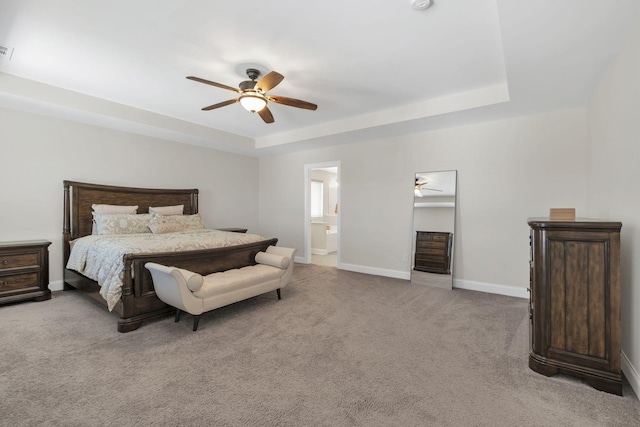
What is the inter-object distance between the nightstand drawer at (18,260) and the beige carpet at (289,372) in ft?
1.57

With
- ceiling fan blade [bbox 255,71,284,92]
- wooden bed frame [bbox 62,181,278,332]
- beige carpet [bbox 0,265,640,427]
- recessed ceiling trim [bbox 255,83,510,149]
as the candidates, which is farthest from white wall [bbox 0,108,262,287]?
ceiling fan blade [bbox 255,71,284,92]

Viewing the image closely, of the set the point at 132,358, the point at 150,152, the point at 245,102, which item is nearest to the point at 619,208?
the point at 245,102

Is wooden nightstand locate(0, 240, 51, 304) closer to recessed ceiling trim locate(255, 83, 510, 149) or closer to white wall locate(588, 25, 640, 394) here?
recessed ceiling trim locate(255, 83, 510, 149)

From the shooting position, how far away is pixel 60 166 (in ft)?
13.5

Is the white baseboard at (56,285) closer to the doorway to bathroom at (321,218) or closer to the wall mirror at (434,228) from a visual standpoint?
the doorway to bathroom at (321,218)

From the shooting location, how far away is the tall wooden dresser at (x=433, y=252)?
444cm

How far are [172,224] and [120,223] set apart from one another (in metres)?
0.66

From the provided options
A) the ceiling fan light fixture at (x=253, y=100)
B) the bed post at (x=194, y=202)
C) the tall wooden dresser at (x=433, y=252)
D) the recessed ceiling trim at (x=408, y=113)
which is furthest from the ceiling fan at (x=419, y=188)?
the bed post at (x=194, y=202)

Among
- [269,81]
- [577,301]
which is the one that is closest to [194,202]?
[269,81]

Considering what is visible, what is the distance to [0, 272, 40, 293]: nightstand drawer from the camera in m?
3.39

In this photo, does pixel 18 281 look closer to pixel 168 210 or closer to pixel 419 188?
pixel 168 210

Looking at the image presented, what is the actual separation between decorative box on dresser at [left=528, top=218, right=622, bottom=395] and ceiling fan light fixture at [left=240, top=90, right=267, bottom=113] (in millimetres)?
2684

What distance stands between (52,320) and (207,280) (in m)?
1.63

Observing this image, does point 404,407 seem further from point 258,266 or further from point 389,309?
point 258,266
